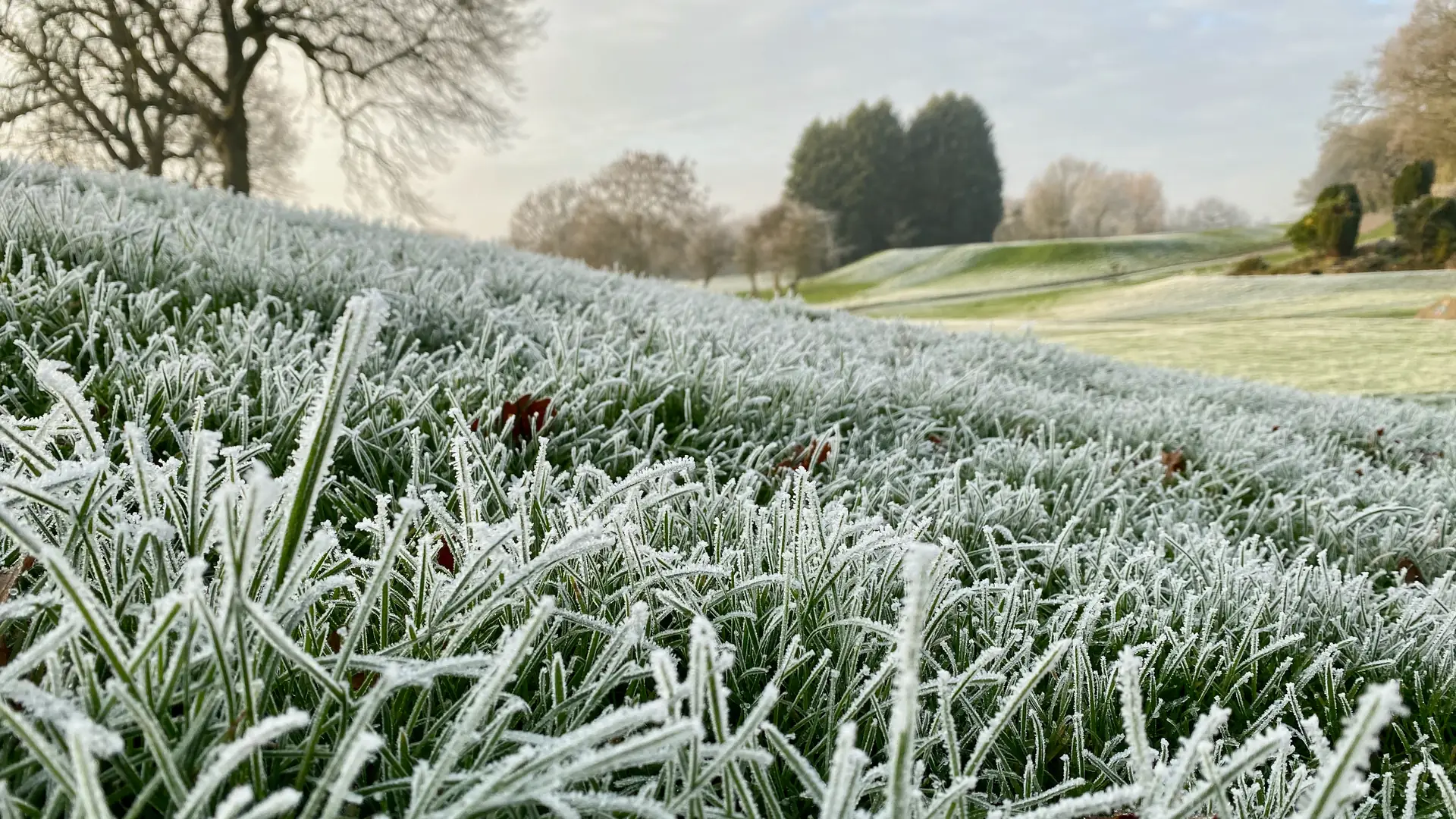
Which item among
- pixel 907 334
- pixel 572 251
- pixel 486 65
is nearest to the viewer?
pixel 907 334

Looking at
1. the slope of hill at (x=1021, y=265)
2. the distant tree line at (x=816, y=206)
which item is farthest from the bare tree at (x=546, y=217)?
the slope of hill at (x=1021, y=265)

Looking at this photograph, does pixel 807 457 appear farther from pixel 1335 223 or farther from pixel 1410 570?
pixel 1335 223

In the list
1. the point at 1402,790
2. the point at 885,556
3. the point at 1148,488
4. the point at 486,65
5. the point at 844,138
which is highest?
the point at 844,138

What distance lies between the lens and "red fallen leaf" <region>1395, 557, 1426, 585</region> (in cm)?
215

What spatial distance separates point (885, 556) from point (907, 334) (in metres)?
3.94

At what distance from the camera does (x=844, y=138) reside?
4241 centimetres

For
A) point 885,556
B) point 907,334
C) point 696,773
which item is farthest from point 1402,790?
point 907,334

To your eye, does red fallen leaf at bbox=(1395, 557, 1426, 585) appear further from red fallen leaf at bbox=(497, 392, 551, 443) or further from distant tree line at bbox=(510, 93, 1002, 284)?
distant tree line at bbox=(510, 93, 1002, 284)

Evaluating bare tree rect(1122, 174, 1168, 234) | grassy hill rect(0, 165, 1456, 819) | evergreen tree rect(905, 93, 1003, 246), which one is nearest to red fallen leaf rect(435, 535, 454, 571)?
grassy hill rect(0, 165, 1456, 819)

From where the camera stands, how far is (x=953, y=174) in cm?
4278

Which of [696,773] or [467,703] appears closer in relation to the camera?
[696,773]

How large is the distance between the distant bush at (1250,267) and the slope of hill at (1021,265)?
10.8 m

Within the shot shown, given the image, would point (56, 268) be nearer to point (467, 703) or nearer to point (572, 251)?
point (467, 703)

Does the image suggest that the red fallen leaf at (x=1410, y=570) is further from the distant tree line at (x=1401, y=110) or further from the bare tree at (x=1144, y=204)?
the bare tree at (x=1144, y=204)
